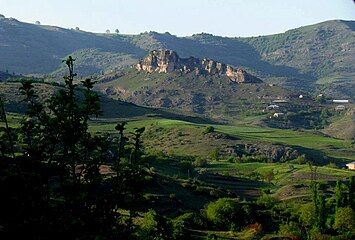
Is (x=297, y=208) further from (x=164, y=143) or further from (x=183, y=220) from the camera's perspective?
(x=164, y=143)

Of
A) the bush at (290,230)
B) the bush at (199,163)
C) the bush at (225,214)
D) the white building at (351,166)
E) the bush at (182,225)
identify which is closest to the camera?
the bush at (182,225)

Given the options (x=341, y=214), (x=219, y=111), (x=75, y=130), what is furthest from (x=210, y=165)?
(x=219, y=111)

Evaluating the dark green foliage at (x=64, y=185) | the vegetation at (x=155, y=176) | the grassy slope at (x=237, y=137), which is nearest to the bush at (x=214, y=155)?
the vegetation at (x=155, y=176)

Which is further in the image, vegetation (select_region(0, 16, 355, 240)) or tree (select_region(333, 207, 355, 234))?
tree (select_region(333, 207, 355, 234))

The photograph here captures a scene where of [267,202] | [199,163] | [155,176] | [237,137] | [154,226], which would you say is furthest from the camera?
[237,137]

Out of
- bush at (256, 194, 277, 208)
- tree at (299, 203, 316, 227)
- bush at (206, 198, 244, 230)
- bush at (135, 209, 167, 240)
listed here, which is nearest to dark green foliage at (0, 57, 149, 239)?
bush at (135, 209, 167, 240)

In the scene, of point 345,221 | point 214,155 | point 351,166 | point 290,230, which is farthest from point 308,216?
point 351,166

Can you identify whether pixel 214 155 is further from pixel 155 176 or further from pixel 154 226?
pixel 154 226

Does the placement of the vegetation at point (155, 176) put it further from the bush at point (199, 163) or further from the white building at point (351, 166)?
the white building at point (351, 166)

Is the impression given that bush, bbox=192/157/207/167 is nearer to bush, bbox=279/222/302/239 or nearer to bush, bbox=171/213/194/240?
bush, bbox=279/222/302/239

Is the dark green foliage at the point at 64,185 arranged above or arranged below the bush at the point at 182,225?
above

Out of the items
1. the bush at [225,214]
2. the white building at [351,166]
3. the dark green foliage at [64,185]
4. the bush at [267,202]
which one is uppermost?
the dark green foliage at [64,185]

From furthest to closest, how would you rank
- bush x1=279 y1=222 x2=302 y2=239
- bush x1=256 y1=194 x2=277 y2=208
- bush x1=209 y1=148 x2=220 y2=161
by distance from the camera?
bush x1=209 y1=148 x2=220 y2=161
bush x1=256 y1=194 x2=277 y2=208
bush x1=279 y1=222 x2=302 y2=239

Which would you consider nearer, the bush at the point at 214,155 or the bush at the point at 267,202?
the bush at the point at 267,202
